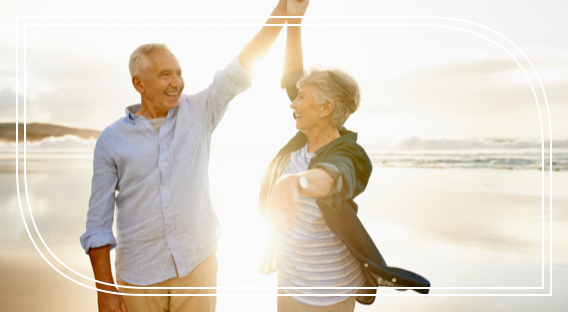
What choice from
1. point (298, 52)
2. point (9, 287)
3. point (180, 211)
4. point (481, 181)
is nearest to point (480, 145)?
point (481, 181)

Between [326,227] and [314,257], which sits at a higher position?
[326,227]

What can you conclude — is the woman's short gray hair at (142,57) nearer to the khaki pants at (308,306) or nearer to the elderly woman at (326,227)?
the elderly woman at (326,227)

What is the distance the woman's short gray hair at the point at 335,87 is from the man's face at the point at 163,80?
2.14ft

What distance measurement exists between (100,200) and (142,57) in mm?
722

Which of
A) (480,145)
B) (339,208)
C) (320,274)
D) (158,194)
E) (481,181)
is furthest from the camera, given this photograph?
(480,145)

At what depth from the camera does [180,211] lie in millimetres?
1915

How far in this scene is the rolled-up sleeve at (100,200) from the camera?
1.89 meters

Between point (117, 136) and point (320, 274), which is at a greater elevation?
point (117, 136)

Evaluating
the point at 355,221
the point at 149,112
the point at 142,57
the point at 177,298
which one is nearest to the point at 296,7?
the point at 142,57

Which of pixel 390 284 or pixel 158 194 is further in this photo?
pixel 158 194

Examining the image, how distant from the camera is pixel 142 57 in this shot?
1908mm

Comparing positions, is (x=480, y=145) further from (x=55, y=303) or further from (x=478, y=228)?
(x=55, y=303)

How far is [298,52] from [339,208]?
852mm

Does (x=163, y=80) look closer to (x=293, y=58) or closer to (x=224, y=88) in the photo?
(x=224, y=88)
